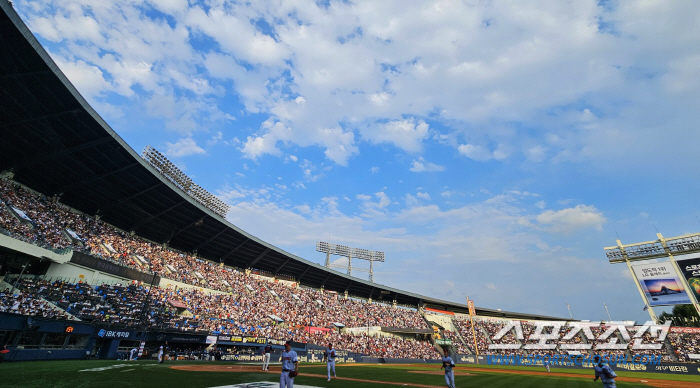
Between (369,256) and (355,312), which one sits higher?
(369,256)

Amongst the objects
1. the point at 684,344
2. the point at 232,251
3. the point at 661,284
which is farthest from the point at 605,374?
the point at 684,344

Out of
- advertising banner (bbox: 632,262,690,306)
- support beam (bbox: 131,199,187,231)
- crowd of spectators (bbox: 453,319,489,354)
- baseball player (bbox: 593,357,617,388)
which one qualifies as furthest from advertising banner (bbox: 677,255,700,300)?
support beam (bbox: 131,199,187,231)

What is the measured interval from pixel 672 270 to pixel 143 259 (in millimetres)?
74021

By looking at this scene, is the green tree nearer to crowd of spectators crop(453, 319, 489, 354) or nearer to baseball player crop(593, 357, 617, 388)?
crowd of spectators crop(453, 319, 489, 354)

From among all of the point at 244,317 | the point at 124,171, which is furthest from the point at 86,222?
the point at 244,317

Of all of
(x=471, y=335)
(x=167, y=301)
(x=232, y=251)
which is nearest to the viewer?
(x=167, y=301)

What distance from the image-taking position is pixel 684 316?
255 feet

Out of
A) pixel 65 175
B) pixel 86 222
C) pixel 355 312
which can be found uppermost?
pixel 65 175

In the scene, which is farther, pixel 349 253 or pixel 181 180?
pixel 349 253

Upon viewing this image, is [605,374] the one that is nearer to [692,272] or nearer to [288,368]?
[288,368]

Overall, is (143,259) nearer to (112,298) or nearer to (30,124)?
(112,298)

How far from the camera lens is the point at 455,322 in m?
64.5

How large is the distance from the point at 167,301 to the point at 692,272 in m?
70.6

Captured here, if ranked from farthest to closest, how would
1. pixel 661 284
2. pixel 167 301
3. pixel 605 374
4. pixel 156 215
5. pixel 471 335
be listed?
pixel 471 335 < pixel 661 284 < pixel 156 215 < pixel 167 301 < pixel 605 374
